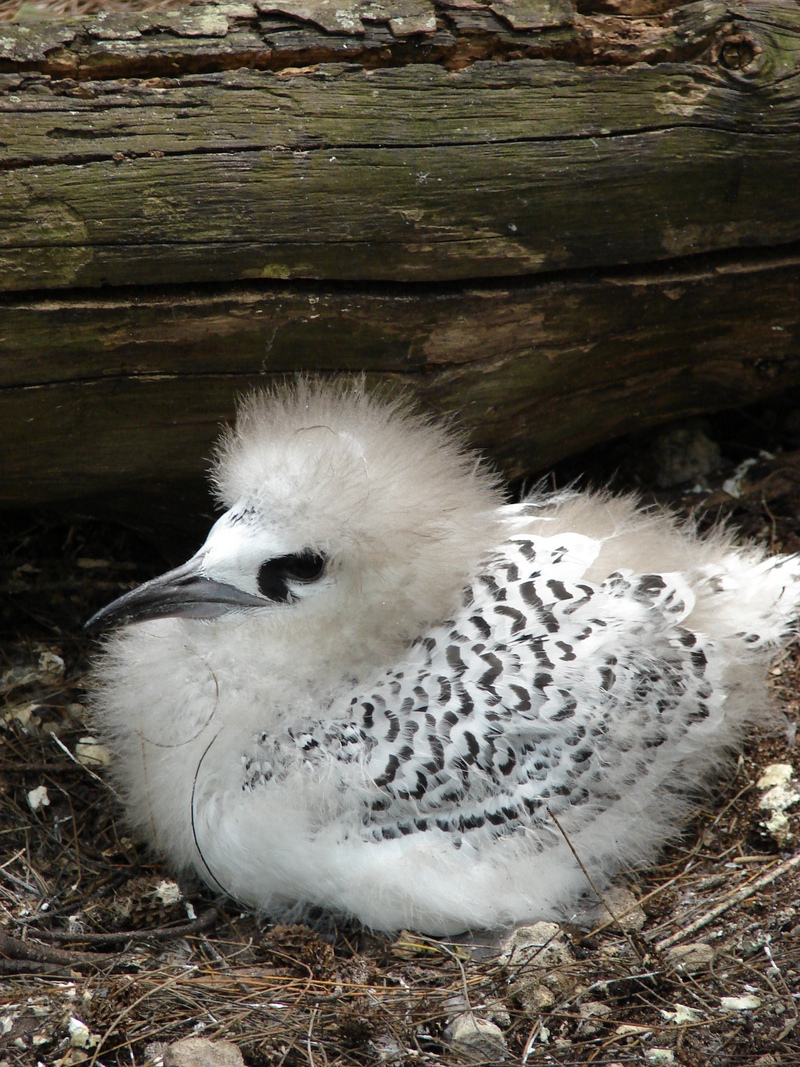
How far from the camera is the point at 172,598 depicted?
2.81m

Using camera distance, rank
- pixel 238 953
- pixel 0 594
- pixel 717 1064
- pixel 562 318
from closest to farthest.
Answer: pixel 717 1064, pixel 238 953, pixel 562 318, pixel 0 594

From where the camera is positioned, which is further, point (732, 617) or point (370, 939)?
point (732, 617)

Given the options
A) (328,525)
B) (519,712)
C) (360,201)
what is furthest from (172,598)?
(360,201)

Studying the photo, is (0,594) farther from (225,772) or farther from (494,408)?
(494,408)

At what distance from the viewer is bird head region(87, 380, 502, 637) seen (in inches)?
109

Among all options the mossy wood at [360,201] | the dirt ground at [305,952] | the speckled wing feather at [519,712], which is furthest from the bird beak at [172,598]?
the dirt ground at [305,952]

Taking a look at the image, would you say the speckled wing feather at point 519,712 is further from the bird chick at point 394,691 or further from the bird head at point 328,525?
the bird head at point 328,525

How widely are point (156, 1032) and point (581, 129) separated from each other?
2.74 meters

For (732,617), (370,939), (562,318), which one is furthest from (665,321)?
(370,939)

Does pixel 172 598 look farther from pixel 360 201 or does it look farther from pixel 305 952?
pixel 360 201

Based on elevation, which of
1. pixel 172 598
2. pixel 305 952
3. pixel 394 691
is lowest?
pixel 305 952

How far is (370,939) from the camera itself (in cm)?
294

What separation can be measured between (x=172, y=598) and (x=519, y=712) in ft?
3.27

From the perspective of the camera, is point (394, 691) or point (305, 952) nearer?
point (305, 952)
